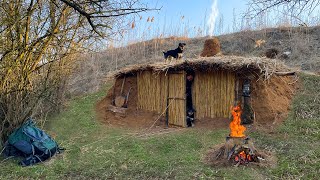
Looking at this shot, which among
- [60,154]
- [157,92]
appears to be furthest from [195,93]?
[60,154]

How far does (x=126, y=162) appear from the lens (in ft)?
21.8

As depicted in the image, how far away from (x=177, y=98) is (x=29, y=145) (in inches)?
169

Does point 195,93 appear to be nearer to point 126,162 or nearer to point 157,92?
point 157,92

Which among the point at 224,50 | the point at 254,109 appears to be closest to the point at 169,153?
the point at 254,109

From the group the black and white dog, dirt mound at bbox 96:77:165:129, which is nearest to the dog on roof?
dirt mound at bbox 96:77:165:129

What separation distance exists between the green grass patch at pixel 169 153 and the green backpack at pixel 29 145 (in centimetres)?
24

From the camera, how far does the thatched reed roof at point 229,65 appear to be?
8.02 m

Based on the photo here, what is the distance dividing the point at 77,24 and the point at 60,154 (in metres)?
3.14

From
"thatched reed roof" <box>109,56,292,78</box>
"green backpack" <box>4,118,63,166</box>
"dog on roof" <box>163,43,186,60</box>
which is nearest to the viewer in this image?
"green backpack" <box>4,118,63,166</box>

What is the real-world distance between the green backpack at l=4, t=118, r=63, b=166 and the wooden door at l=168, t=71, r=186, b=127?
354 cm

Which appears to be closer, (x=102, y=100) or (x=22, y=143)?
(x=22, y=143)

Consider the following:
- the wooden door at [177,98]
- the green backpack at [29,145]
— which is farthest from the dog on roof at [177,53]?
the green backpack at [29,145]

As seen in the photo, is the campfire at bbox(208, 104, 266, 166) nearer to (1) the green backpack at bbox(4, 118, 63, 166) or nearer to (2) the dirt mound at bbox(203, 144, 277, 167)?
(2) the dirt mound at bbox(203, 144, 277, 167)

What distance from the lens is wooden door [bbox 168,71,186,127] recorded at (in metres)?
9.44
